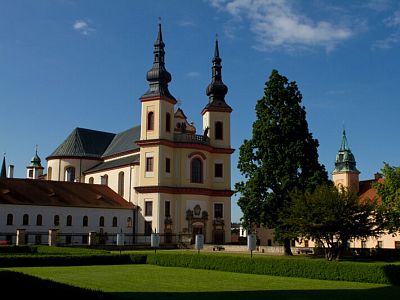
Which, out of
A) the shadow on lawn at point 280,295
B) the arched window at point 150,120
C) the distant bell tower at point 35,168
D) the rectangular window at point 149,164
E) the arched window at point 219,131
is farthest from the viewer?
the distant bell tower at point 35,168

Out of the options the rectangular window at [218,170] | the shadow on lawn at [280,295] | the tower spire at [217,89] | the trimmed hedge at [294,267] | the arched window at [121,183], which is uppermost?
the tower spire at [217,89]

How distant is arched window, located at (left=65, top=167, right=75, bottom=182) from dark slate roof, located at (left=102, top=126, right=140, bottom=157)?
5551 millimetres

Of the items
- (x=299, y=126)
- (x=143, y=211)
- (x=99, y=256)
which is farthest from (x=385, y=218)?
(x=143, y=211)

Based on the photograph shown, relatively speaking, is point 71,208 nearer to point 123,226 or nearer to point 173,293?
point 123,226

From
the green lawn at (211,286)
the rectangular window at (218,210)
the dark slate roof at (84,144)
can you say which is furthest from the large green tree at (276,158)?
the dark slate roof at (84,144)

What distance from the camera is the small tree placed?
41719mm

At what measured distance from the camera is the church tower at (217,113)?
74875 mm

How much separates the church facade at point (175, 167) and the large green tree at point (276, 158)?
768 inches

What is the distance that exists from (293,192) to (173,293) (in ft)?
90.0

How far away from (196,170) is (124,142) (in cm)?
1575

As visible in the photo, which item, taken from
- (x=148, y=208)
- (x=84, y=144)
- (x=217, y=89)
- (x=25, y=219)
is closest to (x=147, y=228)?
(x=148, y=208)

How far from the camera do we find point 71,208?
65250 mm

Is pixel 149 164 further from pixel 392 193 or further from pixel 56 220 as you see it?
pixel 392 193

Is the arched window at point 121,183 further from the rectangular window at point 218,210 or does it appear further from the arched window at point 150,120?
the rectangular window at point 218,210
